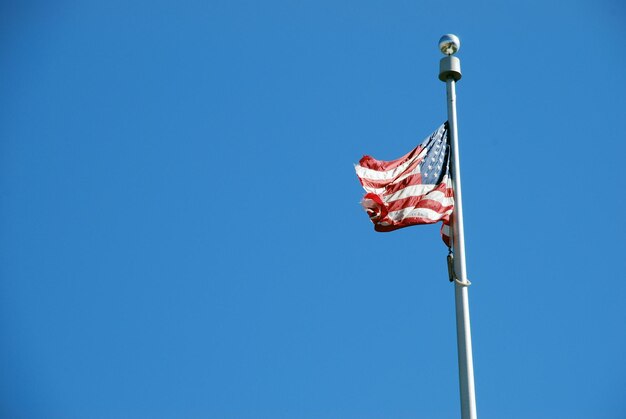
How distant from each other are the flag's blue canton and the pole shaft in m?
0.26

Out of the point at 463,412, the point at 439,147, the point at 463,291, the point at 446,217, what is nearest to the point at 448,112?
the point at 439,147

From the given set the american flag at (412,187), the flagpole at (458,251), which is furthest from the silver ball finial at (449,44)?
the american flag at (412,187)

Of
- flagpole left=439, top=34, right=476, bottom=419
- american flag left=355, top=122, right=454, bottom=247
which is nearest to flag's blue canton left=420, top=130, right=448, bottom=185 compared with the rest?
american flag left=355, top=122, right=454, bottom=247

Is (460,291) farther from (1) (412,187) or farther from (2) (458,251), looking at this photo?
(1) (412,187)

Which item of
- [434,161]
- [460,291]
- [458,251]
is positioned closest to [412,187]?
[434,161]

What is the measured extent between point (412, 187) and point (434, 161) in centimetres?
66

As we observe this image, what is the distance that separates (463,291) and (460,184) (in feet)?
7.46

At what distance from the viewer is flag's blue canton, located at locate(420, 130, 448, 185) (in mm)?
19047

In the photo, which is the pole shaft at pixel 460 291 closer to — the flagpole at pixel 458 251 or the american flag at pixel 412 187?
the flagpole at pixel 458 251

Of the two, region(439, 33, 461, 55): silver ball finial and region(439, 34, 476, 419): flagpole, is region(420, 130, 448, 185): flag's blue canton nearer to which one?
region(439, 34, 476, 419): flagpole

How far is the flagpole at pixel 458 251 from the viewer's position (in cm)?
1641

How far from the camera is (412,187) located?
752 inches

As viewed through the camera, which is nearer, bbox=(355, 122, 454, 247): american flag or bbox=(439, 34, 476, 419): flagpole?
bbox=(439, 34, 476, 419): flagpole

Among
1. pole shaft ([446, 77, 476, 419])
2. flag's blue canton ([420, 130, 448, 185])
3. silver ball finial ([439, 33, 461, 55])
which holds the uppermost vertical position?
silver ball finial ([439, 33, 461, 55])
